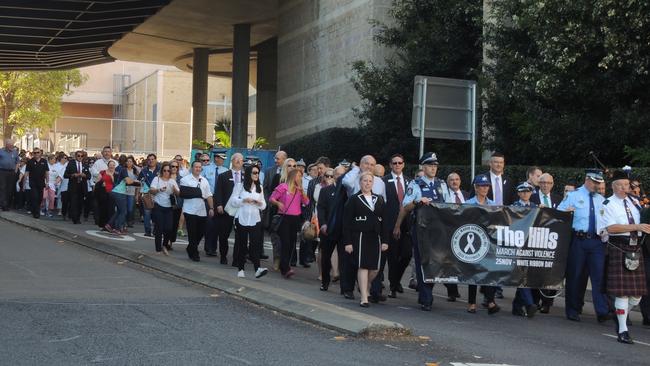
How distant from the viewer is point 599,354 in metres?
8.57

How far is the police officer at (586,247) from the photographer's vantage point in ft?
34.5

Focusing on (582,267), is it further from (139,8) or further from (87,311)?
(139,8)

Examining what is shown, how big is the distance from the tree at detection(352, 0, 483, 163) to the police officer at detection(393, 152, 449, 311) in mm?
13078

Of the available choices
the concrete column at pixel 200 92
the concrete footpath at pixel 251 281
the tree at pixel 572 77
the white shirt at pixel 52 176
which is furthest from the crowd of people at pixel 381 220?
the concrete column at pixel 200 92

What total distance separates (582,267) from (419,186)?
7.37 feet

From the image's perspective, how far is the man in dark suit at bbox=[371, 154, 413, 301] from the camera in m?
11.1

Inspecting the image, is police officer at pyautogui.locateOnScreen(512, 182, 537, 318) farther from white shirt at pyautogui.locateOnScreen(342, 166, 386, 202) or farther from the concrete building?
the concrete building

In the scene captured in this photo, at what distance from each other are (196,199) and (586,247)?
672 cm

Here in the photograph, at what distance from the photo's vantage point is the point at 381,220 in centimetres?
1084

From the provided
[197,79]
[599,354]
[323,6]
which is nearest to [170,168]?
[599,354]

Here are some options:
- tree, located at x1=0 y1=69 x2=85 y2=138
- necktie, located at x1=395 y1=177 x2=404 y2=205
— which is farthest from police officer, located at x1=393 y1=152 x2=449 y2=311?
tree, located at x1=0 y1=69 x2=85 y2=138

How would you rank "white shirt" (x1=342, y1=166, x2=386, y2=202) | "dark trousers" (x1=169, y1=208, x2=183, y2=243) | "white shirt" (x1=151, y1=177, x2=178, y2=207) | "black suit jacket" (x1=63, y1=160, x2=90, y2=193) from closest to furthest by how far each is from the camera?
"white shirt" (x1=342, y1=166, x2=386, y2=202) → "white shirt" (x1=151, y1=177, x2=178, y2=207) → "dark trousers" (x1=169, y1=208, x2=183, y2=243) → "black suit jacket" (x1=63, y1=160, x2=90, y2=193)

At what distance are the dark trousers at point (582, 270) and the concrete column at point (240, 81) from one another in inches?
1303

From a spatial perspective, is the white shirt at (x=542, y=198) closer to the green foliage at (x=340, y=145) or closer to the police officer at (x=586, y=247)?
the police officer at (x=586, y=247)
